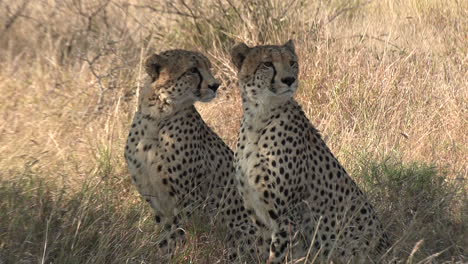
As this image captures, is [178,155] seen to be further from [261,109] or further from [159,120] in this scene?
[261,109]

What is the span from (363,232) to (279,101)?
0.55 metres

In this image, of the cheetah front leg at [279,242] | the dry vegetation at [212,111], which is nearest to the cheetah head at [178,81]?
the dry vegetation at [212,111]

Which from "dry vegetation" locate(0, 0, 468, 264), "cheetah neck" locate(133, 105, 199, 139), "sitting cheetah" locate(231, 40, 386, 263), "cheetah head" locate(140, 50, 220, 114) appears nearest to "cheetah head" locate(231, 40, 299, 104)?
"sitting cheetah" locate(231, 40, 386, 263)

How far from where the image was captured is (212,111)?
478 centimetres

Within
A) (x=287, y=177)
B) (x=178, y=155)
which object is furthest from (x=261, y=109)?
(x=178, y=155)

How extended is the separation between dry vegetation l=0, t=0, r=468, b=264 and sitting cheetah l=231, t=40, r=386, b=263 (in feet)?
0.60

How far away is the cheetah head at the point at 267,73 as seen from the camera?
10.1 ft

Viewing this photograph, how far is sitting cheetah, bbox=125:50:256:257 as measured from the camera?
3318 mm

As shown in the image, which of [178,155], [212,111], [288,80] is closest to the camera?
[288,80]

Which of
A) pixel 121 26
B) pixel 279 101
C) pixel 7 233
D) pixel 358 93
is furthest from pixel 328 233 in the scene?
pixel 121 26

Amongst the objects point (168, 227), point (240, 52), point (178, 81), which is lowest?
point (168, 227)

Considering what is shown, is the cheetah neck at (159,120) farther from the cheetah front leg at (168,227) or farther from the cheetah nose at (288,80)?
the cheetah nose at (288,80)

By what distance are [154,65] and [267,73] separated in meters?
0.51

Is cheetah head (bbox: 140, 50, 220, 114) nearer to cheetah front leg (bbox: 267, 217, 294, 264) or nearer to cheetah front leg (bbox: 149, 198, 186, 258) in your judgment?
cheetah front leg (bbox: 149, 198, 186, 258)
